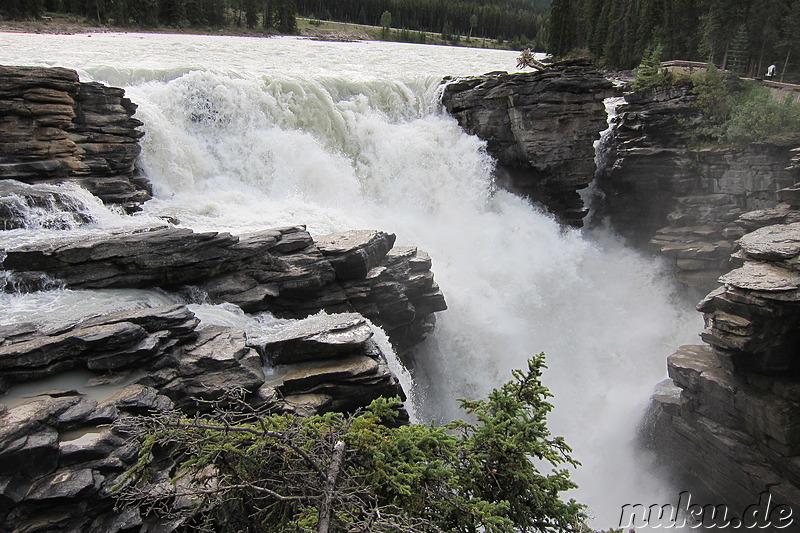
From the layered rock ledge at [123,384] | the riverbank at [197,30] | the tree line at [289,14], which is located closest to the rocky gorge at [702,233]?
the layered rock ledge at [123,384]

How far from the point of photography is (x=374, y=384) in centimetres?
1059

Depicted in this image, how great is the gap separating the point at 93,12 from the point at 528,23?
299 feet

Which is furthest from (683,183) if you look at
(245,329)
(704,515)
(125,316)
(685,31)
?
(685,31)

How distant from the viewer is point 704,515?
605 inches

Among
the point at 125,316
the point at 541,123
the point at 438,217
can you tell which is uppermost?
the point at 541,123

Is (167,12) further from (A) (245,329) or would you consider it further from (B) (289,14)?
(A) (245,329)

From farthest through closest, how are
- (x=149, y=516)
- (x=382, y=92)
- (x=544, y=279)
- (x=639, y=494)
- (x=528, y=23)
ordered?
1. (x=528, y=23)
2. (x=382, y=92)
3. (x=544, y=279)
4. (x=639, y=494)
5. (x=149, y=516)

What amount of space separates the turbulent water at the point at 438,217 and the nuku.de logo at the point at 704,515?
1.23 feet

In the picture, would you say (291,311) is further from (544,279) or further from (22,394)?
(544,279)

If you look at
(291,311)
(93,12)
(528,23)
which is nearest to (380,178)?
(291,311)

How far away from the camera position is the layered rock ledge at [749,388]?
1382cm

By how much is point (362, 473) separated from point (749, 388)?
14.3m

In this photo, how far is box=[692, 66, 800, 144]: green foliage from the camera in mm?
23406

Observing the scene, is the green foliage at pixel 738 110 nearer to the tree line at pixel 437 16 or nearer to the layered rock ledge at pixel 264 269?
the layered rock ledge at pixel 264 269
